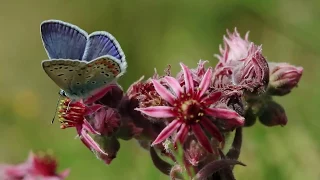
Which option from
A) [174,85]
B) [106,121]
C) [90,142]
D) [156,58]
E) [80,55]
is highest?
[80,55]

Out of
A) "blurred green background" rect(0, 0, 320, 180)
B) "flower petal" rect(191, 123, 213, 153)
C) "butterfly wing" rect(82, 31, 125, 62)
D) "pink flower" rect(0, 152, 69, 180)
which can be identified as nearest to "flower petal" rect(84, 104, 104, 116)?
"butterfly wing" rect(82, 31, 125, 62)

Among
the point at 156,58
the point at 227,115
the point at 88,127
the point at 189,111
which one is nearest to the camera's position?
the point at 227,115

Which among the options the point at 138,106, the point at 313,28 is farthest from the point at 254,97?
the point at 313,28

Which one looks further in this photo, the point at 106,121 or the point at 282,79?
the point at 282,79

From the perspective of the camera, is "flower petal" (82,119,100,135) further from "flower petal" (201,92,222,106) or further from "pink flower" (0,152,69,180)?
"pink flower" (0,152,69,180)

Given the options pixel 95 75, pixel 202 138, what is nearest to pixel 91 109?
pixel 95 75

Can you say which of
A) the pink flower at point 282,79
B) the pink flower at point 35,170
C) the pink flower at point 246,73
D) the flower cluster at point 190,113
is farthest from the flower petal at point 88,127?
the pink flower at point 282,79

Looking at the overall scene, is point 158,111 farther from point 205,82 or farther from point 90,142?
point 90,142
